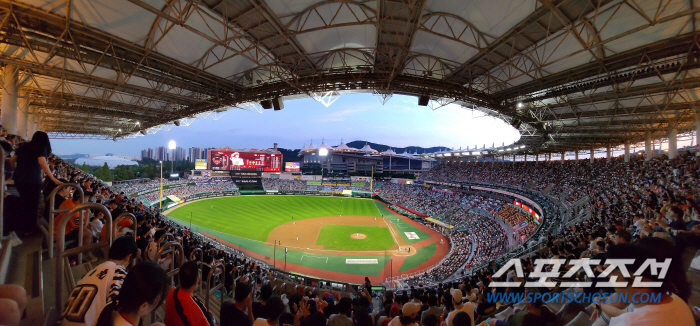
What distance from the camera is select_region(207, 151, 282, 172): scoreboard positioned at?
161 ft

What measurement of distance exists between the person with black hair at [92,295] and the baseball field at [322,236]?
16.2 metres

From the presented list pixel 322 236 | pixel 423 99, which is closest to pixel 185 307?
pixel 423 99

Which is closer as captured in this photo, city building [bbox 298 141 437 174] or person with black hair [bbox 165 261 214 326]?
person with black hair [bbox 165 261 214 326]

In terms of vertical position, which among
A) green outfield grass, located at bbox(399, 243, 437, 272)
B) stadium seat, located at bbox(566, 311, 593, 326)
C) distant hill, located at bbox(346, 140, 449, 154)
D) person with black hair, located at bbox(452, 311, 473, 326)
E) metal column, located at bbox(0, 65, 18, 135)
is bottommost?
green outfield grass, located at bbox(399, 243, 437, 272)

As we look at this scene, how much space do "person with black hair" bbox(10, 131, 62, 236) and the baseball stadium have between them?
0.02 m

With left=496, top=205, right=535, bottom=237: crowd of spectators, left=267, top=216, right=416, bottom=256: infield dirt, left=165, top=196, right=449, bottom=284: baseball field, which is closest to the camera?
left=165, top=196, right=449, bottom=284: baseball field

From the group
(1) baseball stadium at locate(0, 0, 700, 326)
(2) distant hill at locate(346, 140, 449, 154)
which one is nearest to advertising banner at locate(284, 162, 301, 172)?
(1) baseball stadium at locate(0, 0, 700, 326)

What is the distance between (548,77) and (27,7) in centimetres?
1895

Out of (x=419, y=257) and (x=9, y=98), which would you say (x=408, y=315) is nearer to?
(x=419, y=257)

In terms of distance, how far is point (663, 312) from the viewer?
1.67 m

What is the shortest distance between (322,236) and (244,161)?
106ft

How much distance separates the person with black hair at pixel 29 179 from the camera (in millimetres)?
3170

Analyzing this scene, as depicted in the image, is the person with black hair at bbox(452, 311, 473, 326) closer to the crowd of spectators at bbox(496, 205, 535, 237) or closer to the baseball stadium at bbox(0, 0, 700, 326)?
the baseball stadium at bbox(0, 0, 700, 326)

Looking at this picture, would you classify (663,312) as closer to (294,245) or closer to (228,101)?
(228,101)
